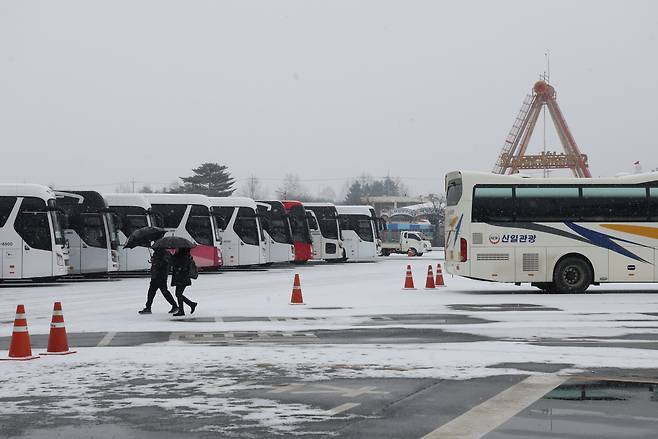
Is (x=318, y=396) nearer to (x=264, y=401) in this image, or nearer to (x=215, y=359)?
(x=264, y=401)

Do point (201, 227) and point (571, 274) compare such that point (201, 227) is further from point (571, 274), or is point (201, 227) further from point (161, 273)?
point (161, 273)

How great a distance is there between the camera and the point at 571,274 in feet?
86.8

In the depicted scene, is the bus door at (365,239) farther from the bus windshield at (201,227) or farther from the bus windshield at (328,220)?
the bus windshield at (201,227)

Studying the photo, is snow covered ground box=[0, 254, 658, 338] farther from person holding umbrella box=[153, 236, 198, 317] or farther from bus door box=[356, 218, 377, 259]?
bus door box=[356, 218, 377, 259]

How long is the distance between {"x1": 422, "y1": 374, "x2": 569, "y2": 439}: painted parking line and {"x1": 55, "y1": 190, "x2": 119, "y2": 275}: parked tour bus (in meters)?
26.6

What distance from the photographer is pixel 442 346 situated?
45.3 ft

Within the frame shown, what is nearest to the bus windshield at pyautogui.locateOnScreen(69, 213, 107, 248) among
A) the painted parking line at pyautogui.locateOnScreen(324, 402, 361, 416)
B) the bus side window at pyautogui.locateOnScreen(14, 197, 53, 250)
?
the bus side window at pyautogui.locateOnScreen(14, 197, 53, 250)

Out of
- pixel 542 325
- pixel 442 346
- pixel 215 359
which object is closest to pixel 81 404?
pixel 215 359

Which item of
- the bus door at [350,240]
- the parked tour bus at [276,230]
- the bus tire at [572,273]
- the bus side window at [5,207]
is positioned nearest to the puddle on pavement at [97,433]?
the bus tire at [572,273]

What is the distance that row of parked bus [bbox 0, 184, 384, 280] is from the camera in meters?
31.7

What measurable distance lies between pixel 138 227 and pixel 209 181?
105 m

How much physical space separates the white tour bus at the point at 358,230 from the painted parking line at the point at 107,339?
132 feet

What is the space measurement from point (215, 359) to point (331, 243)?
4275 cm

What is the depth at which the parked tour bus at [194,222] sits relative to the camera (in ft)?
133
